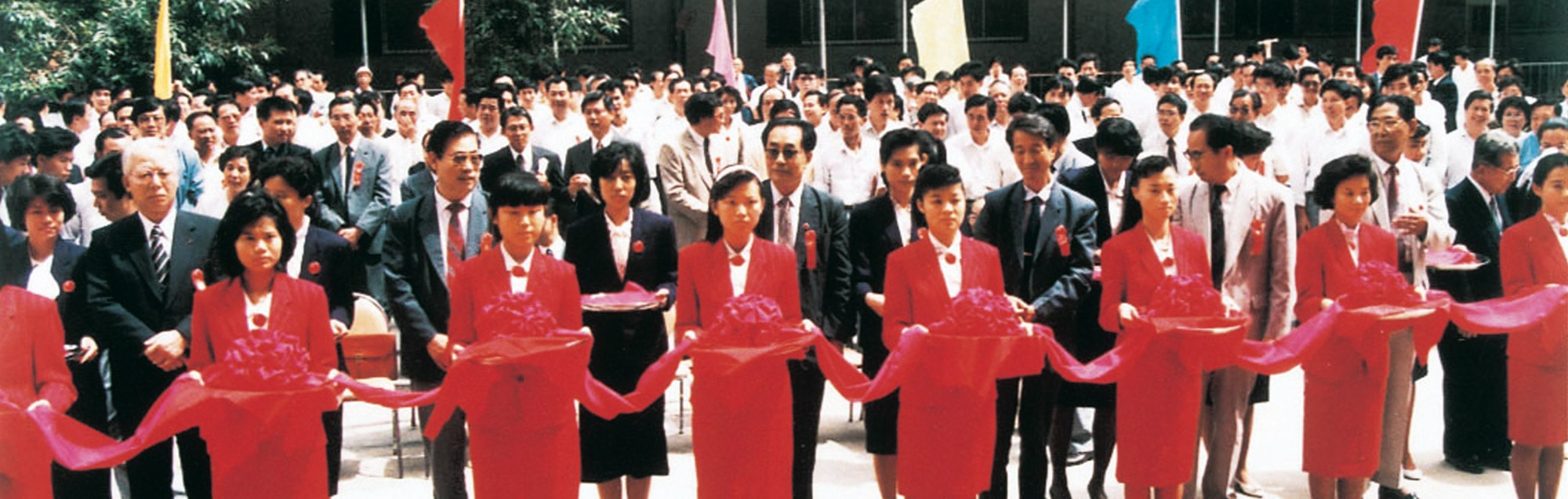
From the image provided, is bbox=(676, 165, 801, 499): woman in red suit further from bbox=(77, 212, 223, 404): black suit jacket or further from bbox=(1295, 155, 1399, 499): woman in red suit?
bbox=(1295, 155, 1399, 499): woman in red suit

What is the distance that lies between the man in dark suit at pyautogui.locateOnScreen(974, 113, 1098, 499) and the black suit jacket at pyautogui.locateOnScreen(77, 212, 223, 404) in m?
2.74

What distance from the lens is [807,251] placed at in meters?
5.07

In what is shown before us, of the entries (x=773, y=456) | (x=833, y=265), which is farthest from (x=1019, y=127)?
(x=773, y=456)

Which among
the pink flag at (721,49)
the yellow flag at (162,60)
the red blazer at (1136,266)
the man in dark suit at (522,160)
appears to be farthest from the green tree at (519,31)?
the red blazer at (1136,266)

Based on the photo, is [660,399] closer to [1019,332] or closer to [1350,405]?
[1019,332]

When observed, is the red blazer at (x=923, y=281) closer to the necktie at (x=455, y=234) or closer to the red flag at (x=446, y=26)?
the necktie at (x=455, y=234)

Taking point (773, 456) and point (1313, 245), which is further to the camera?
point (1313, 245)

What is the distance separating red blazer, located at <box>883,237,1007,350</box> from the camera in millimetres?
4547

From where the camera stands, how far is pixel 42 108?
10391 mm

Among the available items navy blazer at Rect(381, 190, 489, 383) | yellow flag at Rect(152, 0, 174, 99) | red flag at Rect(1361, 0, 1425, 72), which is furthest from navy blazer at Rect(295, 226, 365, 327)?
red flag at Rect(1361, 0, 1425, 72)

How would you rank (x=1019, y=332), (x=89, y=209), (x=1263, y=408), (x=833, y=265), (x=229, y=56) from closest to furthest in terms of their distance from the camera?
(x=1019, y=332) < (x=833, y=265) < (x=89, y=209) < (x=1263, y=408) < (x=229, y=56)

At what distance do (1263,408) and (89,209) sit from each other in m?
5.57

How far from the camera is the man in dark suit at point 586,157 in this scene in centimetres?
637

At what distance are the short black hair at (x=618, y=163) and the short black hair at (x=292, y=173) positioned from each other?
3.67ft
